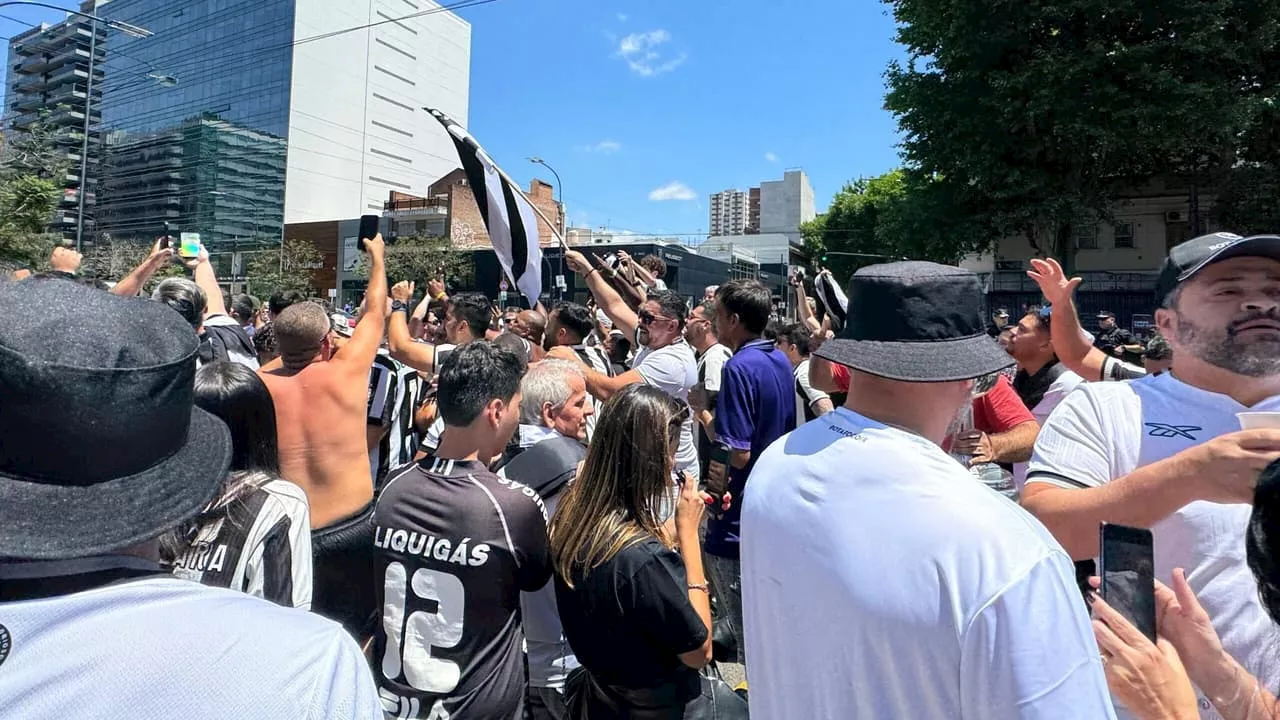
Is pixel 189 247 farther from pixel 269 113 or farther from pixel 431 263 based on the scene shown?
pixel 269 113

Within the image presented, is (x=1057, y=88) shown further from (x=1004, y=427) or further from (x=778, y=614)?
(x=778, y=614)

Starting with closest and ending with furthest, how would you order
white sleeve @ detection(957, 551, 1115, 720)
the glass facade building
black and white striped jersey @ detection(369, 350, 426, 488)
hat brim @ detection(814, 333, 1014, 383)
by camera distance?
white sleeve @ detection(957, 551, 1115, 720)
hat brim @ detection(814, 333, 1014, 383)
black and white striped jersey @ detection(369, 350, 426, 488)
the glass facade building

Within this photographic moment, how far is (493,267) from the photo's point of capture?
46.6 metres

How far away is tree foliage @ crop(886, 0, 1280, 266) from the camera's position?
801 inches

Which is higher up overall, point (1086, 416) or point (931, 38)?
point (931, 38)

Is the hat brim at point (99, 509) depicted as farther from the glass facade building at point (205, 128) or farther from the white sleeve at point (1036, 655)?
the glass facade building at point (205, 128)

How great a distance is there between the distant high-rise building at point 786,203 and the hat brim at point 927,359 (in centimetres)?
9119

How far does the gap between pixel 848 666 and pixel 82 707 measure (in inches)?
45.1

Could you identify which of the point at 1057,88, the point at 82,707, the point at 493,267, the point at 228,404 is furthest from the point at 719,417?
the point at 493,267

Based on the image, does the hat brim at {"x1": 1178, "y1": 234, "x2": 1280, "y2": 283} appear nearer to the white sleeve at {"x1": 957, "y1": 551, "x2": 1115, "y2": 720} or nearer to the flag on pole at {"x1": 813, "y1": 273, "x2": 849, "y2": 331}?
the white sleeve at {"x1": 957, "y1": 551, "x2": 1115, "y2": 720}

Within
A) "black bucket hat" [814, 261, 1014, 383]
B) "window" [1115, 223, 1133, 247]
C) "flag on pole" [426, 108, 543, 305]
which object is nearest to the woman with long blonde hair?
"black bucket hat" [814, 261, 1014, 383]

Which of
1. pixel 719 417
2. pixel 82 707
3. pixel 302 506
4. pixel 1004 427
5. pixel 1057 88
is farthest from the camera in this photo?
pixel 1057 88

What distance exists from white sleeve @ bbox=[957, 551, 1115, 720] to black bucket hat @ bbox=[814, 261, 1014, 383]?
1.37ft

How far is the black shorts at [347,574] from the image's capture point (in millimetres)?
3367
